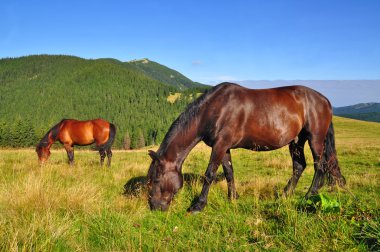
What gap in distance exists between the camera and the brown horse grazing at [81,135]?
13.1 m

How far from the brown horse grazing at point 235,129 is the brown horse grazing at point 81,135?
7742 millimetres

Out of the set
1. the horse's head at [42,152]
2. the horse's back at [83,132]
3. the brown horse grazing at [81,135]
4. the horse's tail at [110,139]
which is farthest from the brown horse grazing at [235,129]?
the horse's back at [83,132]

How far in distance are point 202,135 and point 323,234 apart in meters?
3.00

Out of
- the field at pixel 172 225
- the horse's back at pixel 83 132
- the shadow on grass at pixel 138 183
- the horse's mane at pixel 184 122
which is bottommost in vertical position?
the shadow on grass at pixel 138 183

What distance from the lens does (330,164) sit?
7.04 m

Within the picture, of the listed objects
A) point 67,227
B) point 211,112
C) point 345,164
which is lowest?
point 345,164

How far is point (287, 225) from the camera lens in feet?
12.8

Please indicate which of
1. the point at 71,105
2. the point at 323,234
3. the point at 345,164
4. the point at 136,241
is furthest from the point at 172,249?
the point at 71,105

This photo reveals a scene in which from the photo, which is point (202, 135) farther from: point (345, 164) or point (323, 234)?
point (345, 164)

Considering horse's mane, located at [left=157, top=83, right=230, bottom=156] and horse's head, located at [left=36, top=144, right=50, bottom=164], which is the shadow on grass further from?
horse's head, located at [left=36, top=144, right=50, bottom=164]

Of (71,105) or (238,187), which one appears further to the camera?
(71,105)

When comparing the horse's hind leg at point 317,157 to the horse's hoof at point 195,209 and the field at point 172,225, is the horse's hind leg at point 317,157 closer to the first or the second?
the field at point 172,225

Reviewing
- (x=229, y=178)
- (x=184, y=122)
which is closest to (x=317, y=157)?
(x=229, y=178)

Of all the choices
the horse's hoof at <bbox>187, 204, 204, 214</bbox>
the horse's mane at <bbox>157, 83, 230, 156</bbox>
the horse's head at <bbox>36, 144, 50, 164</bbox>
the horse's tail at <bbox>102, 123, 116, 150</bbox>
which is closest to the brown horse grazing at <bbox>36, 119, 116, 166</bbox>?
the horse's tail at <bbox>102, 123, 116, 150</bbox>
